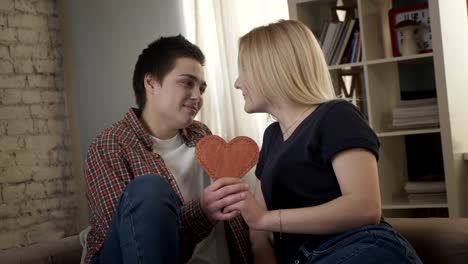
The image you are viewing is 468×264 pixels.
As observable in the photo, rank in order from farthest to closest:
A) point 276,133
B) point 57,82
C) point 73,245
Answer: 1. point 57,82
2. point 73,245
3. point 276,133

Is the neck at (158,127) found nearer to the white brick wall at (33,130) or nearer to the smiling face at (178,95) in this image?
the smiling face at (178,95)

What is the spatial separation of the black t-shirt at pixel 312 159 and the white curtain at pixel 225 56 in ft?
6.13

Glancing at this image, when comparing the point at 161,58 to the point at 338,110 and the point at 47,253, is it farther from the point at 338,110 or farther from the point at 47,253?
the point at 338,110

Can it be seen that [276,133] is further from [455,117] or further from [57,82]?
[57,82]

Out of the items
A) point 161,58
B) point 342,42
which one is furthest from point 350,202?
point 342,42

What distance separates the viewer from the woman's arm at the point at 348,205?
1651mm

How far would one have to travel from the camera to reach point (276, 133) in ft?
6.55

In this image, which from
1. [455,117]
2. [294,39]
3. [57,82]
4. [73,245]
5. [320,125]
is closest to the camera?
[320,125]

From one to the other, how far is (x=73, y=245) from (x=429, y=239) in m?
1.14

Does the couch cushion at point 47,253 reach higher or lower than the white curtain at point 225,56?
lower

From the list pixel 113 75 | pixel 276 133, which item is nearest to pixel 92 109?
pixel 113 75

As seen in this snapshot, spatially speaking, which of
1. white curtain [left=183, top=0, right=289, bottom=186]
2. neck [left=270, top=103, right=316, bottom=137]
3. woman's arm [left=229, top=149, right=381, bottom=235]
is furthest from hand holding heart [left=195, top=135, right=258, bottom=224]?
white curtain [left=183, top=0, right=289, bottom=186]

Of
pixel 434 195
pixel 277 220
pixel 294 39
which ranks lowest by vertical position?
pixel 434 195

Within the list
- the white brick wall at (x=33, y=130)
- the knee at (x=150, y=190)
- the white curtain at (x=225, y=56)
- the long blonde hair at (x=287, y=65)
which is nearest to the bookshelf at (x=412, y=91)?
the white curtain at (x=225, y=56)
